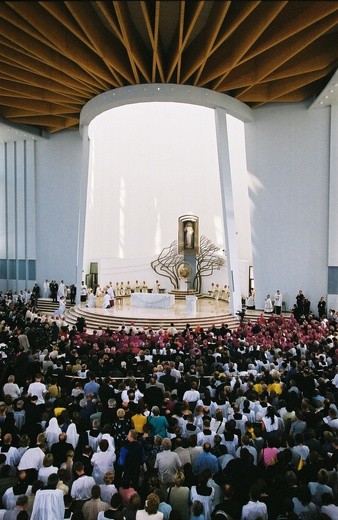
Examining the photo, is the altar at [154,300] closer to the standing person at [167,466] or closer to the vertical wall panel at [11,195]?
the vertical wall panel at [11,195]

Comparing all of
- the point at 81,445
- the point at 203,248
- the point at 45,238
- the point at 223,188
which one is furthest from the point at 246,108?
the point at 81,445

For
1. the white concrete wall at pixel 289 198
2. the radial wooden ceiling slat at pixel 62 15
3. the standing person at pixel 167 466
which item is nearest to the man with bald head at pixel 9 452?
the standing person at pixel 167 466

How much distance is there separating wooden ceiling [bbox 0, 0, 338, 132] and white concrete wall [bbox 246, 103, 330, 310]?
1164 mm

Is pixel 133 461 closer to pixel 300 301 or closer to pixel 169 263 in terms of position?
pixel 300 301

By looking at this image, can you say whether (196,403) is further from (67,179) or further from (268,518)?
(67,179)

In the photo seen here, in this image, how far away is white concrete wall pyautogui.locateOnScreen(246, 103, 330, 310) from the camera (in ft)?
56.2

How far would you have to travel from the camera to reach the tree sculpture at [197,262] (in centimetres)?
2122

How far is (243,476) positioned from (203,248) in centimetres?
1765

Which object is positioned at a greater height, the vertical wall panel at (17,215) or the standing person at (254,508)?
the vertical wall panel at (17,215)

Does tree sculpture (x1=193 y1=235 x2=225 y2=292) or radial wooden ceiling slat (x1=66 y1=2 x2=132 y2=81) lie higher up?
radial wooden ceiling slat (x1=66 y1=2 x2=132 y2=81)

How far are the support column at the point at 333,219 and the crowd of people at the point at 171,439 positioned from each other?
341 inches

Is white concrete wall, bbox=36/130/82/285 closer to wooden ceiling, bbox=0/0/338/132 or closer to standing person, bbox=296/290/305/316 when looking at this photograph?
wooden ceiling, bbox=0/0/338/132

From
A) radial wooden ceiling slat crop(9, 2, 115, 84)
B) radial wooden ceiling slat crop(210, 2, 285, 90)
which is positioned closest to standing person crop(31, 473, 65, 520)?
radial wooden ceiling slat crop(210, 2, 285, 90)

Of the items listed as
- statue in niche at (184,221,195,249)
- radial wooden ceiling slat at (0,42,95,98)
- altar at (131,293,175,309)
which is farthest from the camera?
statue in niche at (184,221,195,249)
